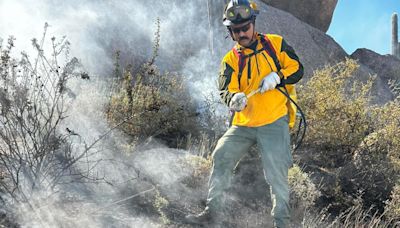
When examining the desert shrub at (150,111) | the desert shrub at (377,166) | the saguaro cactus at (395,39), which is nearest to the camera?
the desert shrub at (377,166)

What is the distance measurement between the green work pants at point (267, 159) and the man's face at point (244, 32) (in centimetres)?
65

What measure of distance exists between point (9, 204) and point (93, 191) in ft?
2.54

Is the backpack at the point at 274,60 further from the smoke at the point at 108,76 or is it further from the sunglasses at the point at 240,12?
the smoke at the point at 108,76

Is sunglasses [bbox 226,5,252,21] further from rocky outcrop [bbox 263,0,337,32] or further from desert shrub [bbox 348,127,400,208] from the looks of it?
rocky outcrop [bbox 263,0,337,32]

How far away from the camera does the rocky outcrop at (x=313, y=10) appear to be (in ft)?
44.2

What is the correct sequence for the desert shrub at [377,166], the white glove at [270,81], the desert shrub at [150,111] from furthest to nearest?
the desert shrub at [150,111] → the desert shrub at [377,166] → the white glove at [270,81]

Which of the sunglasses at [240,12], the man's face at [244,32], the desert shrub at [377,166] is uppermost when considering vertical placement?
the sunglasses at [240,12]

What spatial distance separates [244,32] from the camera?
368cm

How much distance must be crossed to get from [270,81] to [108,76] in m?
4.76

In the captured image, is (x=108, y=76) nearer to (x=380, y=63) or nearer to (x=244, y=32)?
(x=244, y=32)

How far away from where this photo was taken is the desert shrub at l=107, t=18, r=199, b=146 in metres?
5.45

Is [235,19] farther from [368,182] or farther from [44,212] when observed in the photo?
[368,182]

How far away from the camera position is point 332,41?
12531 millimetres

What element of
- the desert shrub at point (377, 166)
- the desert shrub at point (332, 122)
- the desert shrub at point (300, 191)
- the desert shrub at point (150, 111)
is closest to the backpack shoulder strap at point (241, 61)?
the desert shrub at point (300, 191)
